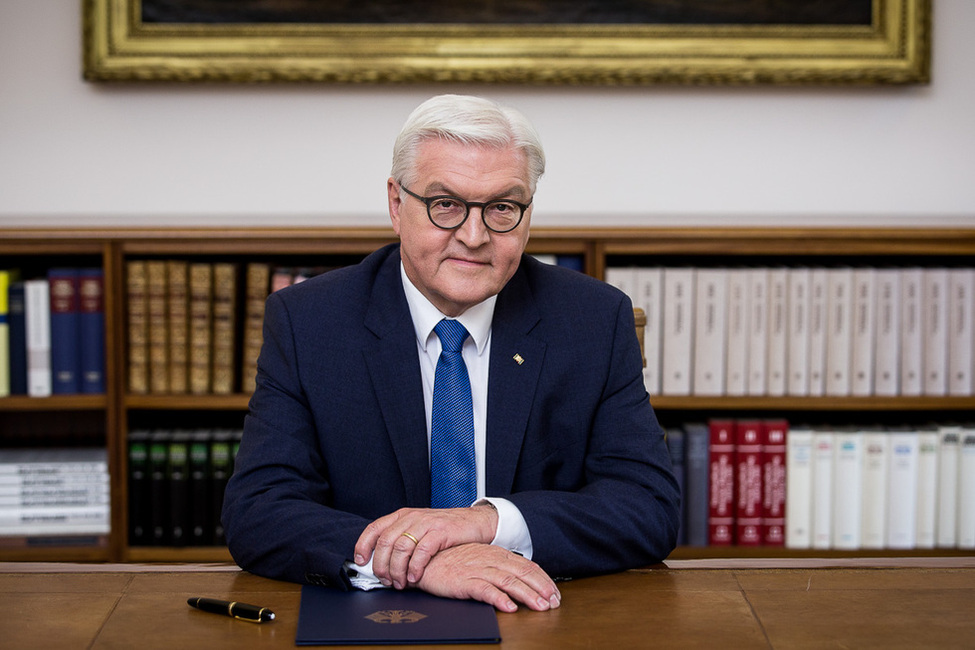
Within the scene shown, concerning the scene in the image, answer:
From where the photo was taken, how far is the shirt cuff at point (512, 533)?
142 cm

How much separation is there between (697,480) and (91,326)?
1.71 m

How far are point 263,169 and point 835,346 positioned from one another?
1747 mm

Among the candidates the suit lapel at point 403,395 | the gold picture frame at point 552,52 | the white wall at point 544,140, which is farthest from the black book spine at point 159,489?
the suit lapel at point 403,395

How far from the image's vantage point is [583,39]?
2912mm

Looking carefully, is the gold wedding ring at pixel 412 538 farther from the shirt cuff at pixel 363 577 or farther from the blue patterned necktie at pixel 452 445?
the blue patterned necktie at pixel 452 445

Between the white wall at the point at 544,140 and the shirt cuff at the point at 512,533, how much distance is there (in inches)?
63.5

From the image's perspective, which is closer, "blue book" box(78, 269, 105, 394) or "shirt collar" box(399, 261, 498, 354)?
"shirt collar" box(399, 261, 498, 354)

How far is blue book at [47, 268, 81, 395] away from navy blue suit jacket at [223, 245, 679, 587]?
110 cm

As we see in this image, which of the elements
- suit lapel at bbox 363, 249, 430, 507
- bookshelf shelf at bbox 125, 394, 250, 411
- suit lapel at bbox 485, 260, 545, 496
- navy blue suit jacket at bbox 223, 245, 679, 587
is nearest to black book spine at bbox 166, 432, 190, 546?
bookshelf shelf at bbox 125, 394, 250, 411

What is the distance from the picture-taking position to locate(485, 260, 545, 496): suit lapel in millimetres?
1717

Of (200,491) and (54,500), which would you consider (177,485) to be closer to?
(200,491)

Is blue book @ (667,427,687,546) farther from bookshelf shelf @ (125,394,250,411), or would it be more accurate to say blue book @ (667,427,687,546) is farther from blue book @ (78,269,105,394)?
blue book @ (78,269,105,394)

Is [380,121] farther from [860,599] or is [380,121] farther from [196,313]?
[860,599]

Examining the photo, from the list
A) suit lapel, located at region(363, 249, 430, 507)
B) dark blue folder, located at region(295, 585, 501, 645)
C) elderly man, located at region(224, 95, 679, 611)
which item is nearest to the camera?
dark blue folder, located at region(295, 585, 501, 645)
